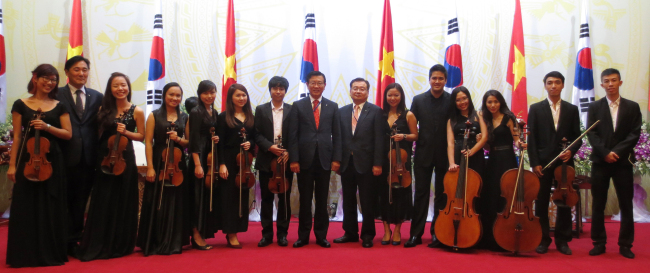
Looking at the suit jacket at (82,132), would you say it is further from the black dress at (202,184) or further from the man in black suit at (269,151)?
the man in black suit at (269,151)

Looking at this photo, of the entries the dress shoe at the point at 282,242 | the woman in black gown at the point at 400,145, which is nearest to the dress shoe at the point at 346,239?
the woman in black gown at the point at 400,145

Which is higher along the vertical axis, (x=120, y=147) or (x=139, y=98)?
Answer: (x=139, y=98)

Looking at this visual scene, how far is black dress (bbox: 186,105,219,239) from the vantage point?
141 inches

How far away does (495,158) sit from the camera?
3.62 metres

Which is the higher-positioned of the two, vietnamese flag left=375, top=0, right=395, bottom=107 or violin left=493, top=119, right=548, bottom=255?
vietnamese flag left=375, top=0, right=395, bottom=107

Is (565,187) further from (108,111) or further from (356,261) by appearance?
(108,111)

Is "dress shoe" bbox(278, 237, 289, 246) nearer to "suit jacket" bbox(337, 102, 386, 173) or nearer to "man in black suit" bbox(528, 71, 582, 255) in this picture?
"suit jacket" bbox(337, 102, 386, 173)

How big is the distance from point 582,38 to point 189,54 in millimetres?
5175

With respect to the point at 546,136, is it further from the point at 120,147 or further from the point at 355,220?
the point at 120,147

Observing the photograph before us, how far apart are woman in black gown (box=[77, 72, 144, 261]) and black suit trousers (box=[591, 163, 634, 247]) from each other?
349 cm

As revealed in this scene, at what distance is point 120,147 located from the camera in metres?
3.27

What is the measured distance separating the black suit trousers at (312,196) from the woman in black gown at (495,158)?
1.25 m

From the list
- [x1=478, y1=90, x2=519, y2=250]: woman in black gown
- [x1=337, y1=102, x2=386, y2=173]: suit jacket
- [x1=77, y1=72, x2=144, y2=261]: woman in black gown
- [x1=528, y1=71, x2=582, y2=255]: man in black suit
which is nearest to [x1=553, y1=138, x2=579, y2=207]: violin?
[x1=528, y1=71, x2=582, y2=255]: man in black suit

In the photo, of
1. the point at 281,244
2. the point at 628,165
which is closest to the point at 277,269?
the point at 281,244
